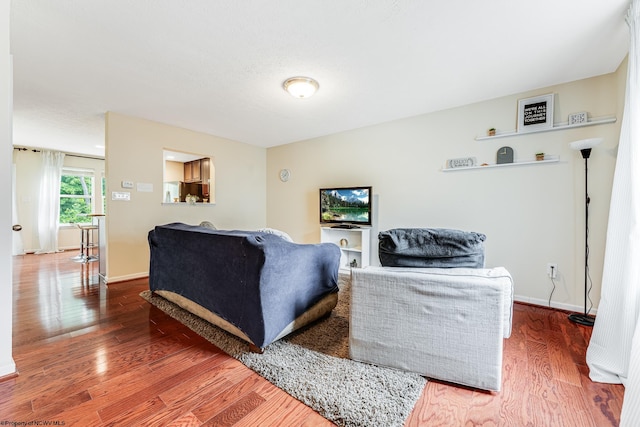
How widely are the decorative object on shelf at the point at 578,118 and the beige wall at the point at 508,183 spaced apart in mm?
63

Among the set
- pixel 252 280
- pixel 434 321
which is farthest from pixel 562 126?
pixel 252 280

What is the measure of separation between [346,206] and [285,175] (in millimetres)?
1639

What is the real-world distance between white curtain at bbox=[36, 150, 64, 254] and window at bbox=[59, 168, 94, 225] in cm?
31

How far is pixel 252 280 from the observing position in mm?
1609

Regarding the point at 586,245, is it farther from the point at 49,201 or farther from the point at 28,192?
the point at 28,192

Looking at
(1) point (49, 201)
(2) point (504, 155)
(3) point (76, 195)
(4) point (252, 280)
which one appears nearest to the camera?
(4) point (252, 280)

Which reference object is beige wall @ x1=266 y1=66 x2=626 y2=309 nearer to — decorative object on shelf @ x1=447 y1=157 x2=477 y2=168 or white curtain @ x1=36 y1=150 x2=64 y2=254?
decorative object on shelf @ x1=447 y1=157 x2=477 y2=168

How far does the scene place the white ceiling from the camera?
5.40 ft

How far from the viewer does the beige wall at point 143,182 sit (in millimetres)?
3373

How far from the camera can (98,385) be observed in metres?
1.42

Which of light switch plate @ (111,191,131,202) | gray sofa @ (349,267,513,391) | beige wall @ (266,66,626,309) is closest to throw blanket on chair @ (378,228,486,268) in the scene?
gray sofa @ (349,267,513,391)

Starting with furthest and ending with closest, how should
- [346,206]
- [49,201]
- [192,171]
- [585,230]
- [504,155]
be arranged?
1. [192,171]
2. [49,201]
3. [346,206]
4. [504,155]
5. [585,230]

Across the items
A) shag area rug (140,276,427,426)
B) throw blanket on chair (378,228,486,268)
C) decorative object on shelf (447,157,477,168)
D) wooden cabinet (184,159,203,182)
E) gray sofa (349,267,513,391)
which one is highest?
wooden cabinet (184,159,203,182)

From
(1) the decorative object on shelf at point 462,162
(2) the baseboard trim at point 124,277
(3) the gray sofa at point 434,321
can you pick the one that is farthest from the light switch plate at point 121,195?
(1) the decorative object on shelf at point 462,162
